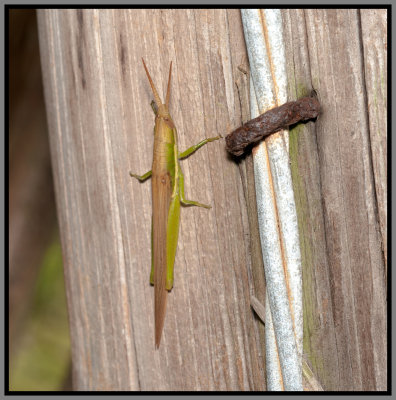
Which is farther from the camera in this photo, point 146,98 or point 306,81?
point 146,98

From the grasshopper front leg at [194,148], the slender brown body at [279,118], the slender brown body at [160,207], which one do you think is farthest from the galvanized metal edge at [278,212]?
the slender brown body at [160,207]

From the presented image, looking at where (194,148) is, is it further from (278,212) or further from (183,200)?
(278,212)

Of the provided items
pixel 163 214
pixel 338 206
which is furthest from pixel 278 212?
pixel 163 214

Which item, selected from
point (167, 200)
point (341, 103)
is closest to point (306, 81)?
point (341, 103)

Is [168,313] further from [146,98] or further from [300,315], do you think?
[146,98]

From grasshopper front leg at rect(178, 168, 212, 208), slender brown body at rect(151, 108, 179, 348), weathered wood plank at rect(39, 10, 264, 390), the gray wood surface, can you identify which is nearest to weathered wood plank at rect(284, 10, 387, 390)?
the gray wood surface

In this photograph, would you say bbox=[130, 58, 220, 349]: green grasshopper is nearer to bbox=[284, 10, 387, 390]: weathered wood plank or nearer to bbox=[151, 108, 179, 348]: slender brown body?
bbox=[151, 108, 179, 348]: slender brown body
